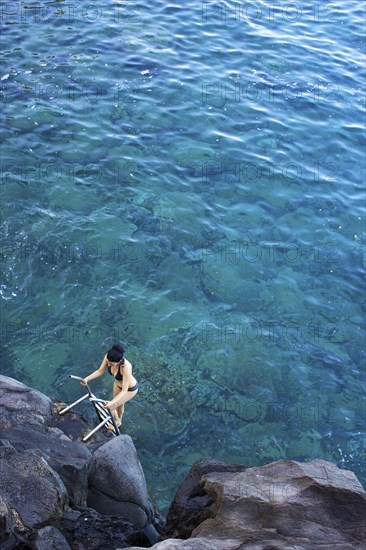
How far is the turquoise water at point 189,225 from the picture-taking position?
51.6 ft

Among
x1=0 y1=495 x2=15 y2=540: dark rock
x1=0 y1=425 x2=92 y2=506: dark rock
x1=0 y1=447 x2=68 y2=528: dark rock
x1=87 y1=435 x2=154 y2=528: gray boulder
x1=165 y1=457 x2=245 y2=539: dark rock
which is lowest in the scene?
x1=87 y1=435 x2=154 y2=528: gray boulder

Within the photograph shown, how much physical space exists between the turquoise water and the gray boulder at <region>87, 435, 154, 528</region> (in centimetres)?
171

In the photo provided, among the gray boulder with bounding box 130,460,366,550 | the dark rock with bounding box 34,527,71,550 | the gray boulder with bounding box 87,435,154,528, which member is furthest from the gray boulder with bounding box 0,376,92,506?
the gray boulder with bounding box 130,460,366,550

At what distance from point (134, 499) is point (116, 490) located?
14.4 inches

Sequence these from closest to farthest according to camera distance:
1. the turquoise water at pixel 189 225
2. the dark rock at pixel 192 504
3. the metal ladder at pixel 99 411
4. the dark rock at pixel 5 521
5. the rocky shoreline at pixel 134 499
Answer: the dark rock at pixel 5 521
the rocky shoreline at pixel 134 499
the dark rock at pixel 192 504
the metal ladder at pixel 99 411
the turquoise water at pixel 189 225

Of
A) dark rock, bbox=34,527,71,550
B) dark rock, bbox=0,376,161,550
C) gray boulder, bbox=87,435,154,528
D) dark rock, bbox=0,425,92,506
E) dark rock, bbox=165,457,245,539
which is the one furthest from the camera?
gray boulder, bbox=87,435,154,528

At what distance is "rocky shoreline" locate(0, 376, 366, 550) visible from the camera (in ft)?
31.5

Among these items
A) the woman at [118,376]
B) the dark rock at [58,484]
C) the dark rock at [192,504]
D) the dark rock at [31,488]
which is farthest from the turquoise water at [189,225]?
the dark rock at [31,488]

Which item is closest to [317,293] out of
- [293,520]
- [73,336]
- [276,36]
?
[73,336]

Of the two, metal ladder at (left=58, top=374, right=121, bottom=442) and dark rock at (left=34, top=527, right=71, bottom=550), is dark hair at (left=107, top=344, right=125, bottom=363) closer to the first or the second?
metal ladder at (left=58, top=374, right=121, bottom=442)

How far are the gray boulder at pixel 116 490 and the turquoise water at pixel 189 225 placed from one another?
67.4 inches

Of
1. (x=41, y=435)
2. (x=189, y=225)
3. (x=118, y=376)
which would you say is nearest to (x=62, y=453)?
(x=41, y=435)

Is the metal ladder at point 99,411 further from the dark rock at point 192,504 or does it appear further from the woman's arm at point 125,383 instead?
the dark rock at point 192,504

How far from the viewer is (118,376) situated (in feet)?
45.4
